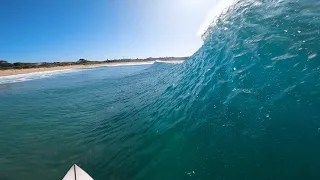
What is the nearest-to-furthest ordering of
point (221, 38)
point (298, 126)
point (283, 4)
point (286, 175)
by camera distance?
1. point (286, 175)
2. point (298, 126)
3. point (283, 4)
4. point (221, 38)

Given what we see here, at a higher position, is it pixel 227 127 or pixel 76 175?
pixel 227 127

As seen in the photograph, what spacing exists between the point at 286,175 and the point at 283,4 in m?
7.58

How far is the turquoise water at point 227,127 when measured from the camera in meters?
5.00

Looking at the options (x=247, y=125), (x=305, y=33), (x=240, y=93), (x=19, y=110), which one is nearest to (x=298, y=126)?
(x=247, y=125)

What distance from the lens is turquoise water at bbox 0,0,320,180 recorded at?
197 inches

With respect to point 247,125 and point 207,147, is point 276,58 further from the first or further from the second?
point 207,147

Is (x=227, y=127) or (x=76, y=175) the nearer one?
(x=76, y=175)

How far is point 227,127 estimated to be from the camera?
6227 millimetres

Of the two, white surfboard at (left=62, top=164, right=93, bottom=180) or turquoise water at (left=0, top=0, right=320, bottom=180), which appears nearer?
turquoise water at (left=0, top=0, right=320, bottom=180)

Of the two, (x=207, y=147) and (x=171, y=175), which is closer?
(x=171, y=175)

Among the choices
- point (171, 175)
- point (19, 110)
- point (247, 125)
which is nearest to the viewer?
point (171, 175)

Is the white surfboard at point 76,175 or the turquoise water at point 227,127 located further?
the white surfboard at point 76,175

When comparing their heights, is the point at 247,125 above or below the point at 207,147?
above

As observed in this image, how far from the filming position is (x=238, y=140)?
5.63m
